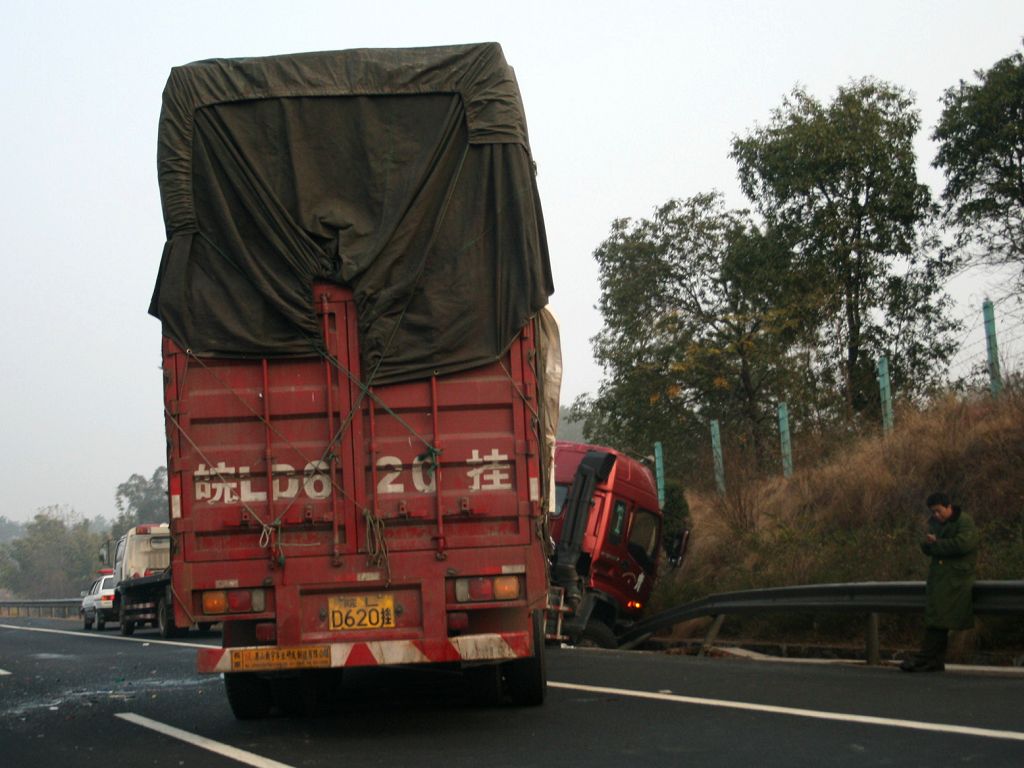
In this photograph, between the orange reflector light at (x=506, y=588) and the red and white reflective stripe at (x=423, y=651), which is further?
the orange reflector light at (x=506, y=588)

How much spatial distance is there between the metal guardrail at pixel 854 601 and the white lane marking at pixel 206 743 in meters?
6.22

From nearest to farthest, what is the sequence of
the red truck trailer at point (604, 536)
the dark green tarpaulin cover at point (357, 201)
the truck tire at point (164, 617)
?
the dark green tarpaulin cover at point (357, 201) < the red truck trailer at point (604, 536) < the truck tire at point (164, 617)

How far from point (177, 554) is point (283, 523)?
71 cm

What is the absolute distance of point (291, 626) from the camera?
27.8ft

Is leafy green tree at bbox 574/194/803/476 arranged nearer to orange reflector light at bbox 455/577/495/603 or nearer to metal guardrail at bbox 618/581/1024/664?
metal guardrail at bbox 618/581/1024/664

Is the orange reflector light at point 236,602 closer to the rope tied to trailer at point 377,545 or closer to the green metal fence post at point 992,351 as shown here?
the rope tied to trailer at point 377,545

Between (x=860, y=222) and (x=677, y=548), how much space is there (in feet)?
51.6

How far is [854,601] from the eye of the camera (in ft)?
41.3

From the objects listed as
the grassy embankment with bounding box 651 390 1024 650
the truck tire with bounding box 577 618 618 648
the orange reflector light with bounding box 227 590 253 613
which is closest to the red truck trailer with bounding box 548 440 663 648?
the truck tire with bounding box 577 618 618 648

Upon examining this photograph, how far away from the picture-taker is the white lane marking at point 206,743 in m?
7.54

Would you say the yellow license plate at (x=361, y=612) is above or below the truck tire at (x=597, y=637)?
above

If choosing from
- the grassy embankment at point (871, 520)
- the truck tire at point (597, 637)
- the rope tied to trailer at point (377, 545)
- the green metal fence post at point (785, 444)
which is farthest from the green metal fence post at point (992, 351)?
the rope tied to trailer at point (377, 545)

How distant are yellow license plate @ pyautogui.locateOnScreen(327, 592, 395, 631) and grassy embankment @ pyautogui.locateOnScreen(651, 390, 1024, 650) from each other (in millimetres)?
6862

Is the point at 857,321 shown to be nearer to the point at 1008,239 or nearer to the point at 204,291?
the point at 1008,239
